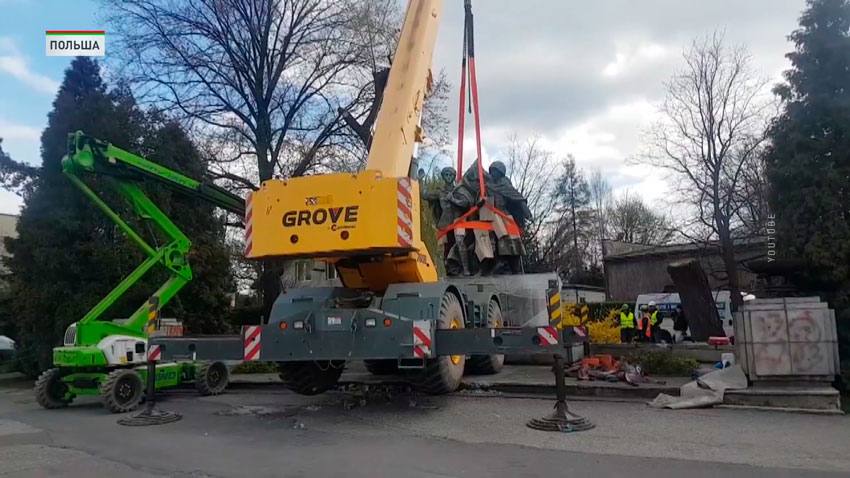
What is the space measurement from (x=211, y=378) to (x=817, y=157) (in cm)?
1200

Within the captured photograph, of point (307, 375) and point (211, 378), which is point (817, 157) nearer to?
point (307, 375)

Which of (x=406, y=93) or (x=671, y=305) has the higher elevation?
(x=406, y=93)

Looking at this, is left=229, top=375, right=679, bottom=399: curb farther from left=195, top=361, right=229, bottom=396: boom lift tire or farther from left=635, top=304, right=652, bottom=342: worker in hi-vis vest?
left=635, top=304, right=652, bottom=342: worker in hi-vis vest

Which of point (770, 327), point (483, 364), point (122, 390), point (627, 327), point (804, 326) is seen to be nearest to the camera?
point (804, 326)

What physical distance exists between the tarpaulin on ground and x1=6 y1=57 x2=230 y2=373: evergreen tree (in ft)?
49.7

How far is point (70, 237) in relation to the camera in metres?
19.5

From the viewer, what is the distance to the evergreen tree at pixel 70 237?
19.1m

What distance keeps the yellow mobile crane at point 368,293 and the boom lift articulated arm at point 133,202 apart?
131 inches

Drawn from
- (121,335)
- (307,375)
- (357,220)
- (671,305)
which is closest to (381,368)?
(307,375)

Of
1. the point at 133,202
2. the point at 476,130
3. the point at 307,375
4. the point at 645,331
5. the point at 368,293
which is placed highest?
the point at 476,130

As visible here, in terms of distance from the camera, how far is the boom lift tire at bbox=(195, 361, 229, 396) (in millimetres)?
13516

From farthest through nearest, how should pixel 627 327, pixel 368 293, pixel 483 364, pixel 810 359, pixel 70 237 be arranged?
pixel 627 327 < pixel 70 237 < pixel 483 364 < pixel 368 293 < pixel 810 359

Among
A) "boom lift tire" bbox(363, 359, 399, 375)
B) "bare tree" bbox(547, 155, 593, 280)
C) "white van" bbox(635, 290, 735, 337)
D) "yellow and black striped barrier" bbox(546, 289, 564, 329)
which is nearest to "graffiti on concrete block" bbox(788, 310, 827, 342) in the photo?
"yellow and black striped barrier" bbox(546, 289, 564, 329)

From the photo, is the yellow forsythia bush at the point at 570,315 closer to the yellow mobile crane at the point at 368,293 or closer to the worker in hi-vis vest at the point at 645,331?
the worker in hi-vis vest at the point at 645,331
